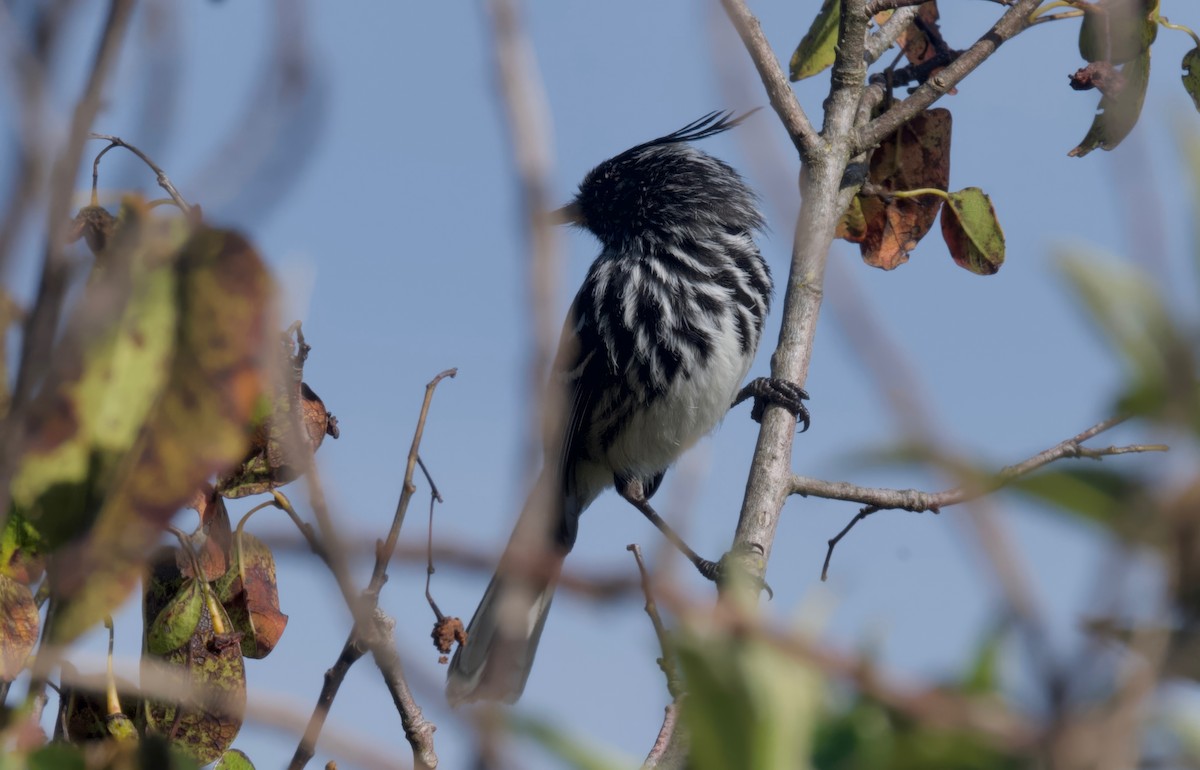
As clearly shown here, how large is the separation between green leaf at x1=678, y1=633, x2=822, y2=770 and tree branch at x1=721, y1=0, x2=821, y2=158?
289 cm

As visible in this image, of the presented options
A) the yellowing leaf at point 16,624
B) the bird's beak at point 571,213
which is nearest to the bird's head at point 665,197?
the bird's beak at point 571,213

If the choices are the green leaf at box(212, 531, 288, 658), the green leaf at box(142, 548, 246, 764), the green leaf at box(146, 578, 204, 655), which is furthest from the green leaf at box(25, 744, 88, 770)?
the green leaf at box(212, 531, 288, 658)

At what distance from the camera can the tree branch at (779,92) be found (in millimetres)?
3412

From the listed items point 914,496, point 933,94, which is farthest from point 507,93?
point 933,94

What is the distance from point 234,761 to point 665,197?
4242 mm

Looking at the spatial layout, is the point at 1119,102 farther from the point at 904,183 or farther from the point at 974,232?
the point at 904,183

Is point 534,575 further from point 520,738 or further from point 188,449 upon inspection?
point 188,449

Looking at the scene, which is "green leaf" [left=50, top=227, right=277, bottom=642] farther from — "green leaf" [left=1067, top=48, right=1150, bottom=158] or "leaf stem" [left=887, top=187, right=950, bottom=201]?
"leaf stem" [left=887, top=187, right=950, bottom=201]

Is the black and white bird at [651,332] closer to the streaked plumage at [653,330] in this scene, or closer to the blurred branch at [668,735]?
the streaked plumage at [653,330]

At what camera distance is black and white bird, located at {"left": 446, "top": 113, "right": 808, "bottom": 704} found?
5.15m

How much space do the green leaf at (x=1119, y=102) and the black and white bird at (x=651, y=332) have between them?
1655 mm

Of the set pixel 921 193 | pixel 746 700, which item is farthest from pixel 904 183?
pixel 746 700

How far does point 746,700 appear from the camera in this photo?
2.21ft

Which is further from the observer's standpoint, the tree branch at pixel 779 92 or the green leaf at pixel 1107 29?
the tree branch at pixel 779 92
